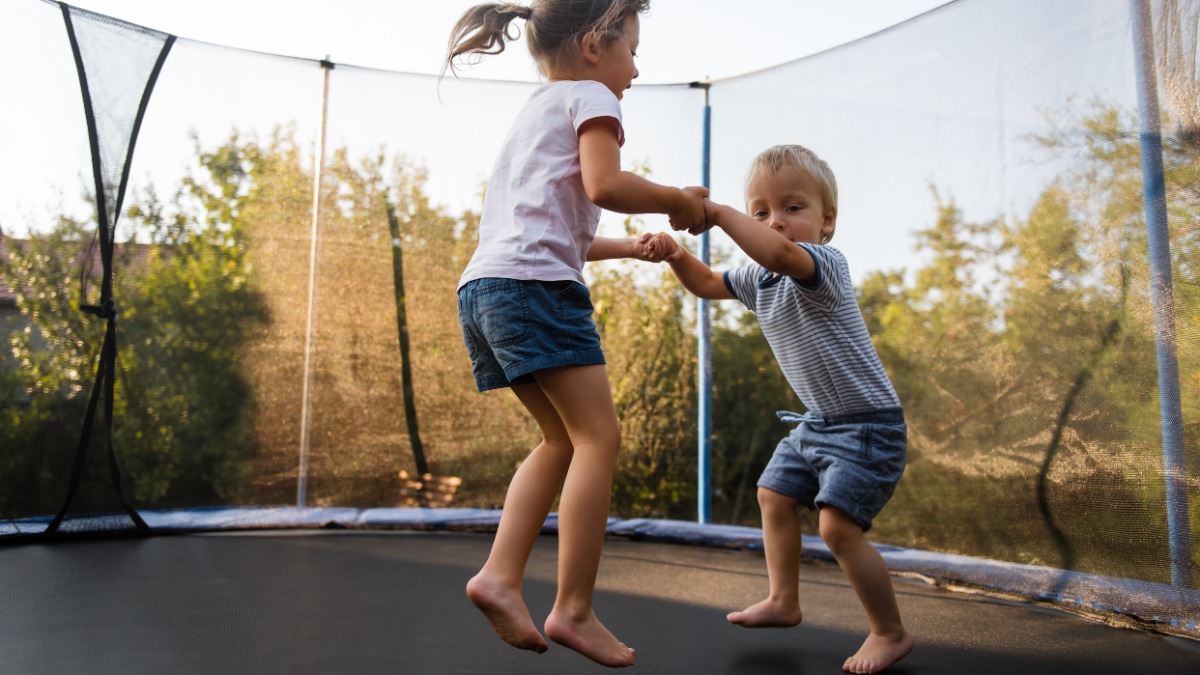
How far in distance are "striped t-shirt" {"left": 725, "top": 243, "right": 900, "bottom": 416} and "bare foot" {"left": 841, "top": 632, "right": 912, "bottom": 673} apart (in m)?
0.36

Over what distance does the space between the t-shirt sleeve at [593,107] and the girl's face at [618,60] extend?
8cm

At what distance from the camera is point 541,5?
1.27 m

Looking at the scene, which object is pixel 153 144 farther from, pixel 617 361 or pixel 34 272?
pixel 617 361

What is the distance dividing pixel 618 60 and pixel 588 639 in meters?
0.80

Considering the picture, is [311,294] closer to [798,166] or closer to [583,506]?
[798,166]

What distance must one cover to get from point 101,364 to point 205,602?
3.40ft

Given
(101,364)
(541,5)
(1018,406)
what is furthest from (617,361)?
(541,5)

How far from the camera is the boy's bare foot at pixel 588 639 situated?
1.12m

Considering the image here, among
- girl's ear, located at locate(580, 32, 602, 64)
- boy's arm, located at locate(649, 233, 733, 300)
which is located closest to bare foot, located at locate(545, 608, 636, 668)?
boy's arm, located at locate(649, 233, 733, 300)

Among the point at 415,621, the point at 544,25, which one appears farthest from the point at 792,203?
the point at 415,621

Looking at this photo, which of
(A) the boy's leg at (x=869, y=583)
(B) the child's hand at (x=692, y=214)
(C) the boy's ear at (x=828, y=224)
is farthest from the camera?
(C) the boy's ear at (x=828, y=224)

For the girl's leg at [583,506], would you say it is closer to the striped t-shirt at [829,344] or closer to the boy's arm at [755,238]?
the boy's arm at [755,238]

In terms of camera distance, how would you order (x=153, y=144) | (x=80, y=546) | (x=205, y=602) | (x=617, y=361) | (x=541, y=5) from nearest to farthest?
(x=541, y=5) < (x=205, y=602) < (x=80, y=546) < (x=153, y=144) < (x=617, y=361)

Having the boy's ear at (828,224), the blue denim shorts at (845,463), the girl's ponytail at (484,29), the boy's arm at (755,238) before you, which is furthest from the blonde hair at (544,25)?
the blue denim shorts at (845,463)
